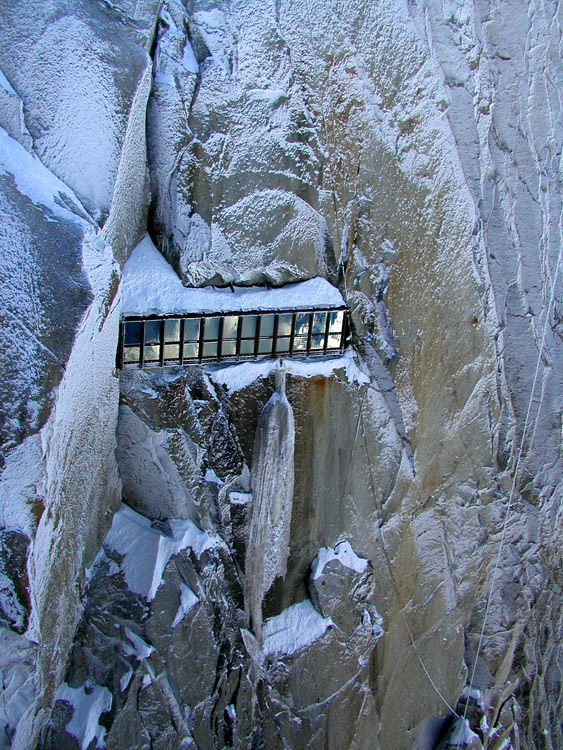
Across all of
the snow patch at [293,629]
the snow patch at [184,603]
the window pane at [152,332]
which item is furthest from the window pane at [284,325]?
the snow patch at [293,629]

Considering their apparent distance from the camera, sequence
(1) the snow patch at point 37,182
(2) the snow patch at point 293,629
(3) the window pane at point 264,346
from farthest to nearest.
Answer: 1. (2) the snow patch at point 293,629
2. (3) the window pane at point 264,346
3. (1) the snow patch at point 37,182

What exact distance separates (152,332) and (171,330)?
166 mm

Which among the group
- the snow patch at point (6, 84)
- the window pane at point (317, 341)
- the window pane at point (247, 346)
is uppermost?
the snow patch at point (6, 84)

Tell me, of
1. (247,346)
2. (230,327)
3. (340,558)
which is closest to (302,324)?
(247,346)

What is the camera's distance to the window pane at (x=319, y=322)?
21.2 feet

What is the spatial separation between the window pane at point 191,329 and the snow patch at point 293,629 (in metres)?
2.96

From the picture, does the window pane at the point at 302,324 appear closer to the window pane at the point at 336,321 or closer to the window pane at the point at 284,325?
the window pane at the point at 284,325

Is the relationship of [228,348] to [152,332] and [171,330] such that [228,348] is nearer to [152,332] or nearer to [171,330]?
[171,330]

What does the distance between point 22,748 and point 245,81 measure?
6017 millimetres

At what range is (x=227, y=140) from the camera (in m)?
6.02

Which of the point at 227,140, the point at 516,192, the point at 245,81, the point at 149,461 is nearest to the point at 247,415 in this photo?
the point at 149,461

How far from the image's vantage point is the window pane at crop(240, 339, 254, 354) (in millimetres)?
6332

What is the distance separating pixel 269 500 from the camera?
6.64m

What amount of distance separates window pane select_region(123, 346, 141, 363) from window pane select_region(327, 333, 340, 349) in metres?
1.79
